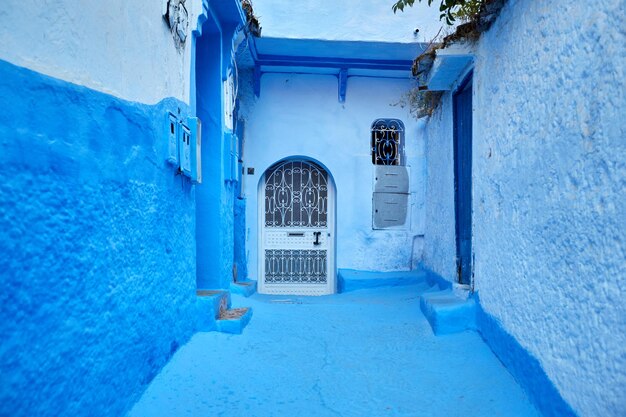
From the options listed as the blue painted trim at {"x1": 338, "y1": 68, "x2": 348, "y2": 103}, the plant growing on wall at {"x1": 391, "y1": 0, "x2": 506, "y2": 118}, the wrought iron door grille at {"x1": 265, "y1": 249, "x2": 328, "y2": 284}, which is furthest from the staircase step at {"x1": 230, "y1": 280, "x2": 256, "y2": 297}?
the blue painted trim at {"x1": 338, "y1": 68, "x2": 348, "y2": 103}

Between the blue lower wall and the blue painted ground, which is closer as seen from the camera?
the blue lower wall

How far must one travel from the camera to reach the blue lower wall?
5.73ft

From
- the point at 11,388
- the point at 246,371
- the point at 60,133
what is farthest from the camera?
the point at 246,371

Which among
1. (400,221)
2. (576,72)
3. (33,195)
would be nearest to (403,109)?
(400,221)

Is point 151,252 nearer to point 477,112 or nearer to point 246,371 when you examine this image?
point 246,371

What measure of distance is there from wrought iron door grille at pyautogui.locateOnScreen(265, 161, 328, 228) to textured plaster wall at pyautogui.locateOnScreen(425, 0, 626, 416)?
3998 millimetres

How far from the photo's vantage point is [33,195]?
1.85 m

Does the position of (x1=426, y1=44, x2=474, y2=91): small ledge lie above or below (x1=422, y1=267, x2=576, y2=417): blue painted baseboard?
above

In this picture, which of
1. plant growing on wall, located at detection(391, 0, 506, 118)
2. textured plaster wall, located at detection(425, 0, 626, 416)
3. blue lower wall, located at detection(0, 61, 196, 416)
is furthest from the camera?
plant growing on wall, located at detection(391, 0, 506, 118)

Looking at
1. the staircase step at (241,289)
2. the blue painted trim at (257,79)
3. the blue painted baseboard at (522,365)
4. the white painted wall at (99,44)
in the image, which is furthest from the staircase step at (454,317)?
the blue painted trim at (257,79)

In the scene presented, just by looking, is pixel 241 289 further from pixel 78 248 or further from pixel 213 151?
pixel 78 248

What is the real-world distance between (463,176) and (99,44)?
3989mm

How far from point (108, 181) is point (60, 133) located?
0.48 meters

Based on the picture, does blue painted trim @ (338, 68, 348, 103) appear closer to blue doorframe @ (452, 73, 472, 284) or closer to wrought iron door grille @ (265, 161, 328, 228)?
wrought iron door grille @ (265, 161, 328, 228)
